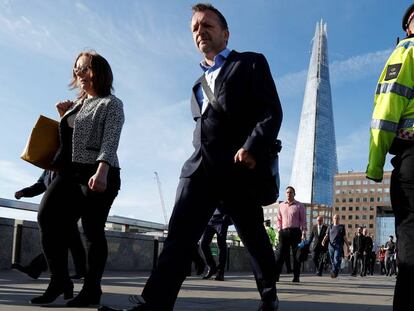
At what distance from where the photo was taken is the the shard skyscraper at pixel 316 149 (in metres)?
181

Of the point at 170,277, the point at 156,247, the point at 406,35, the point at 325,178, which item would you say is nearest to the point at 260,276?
the point at 170,277

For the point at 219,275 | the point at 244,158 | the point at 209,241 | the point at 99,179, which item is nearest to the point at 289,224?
the point at 209,241

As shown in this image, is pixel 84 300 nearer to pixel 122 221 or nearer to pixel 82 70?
pixel 82 70

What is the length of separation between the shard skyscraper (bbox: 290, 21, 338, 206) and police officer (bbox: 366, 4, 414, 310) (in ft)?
586

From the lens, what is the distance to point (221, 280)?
10000 millimetres

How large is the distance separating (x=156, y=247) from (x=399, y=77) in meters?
10.8

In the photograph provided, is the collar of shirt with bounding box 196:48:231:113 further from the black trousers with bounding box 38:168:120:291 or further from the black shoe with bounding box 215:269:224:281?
the black shoe with bounding box 215:269:224:281

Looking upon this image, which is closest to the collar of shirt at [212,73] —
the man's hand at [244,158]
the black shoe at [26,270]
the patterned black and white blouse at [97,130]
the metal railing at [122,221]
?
the man's hand at [244,158]

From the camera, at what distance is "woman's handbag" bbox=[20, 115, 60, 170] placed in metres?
4.39

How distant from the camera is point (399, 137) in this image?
3.18 meters

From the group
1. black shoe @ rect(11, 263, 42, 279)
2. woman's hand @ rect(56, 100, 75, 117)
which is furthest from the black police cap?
black shoe @ rect(11, 263, 42, 279)

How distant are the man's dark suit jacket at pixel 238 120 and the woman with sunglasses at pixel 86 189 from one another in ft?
2.65

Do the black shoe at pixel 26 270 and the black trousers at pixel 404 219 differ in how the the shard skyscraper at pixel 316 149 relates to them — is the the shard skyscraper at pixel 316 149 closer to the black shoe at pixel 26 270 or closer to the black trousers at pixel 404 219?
the black shoe at pixel 26 270

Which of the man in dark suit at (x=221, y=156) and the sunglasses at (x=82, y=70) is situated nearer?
the man in dark suit at (x=221, y=156)
